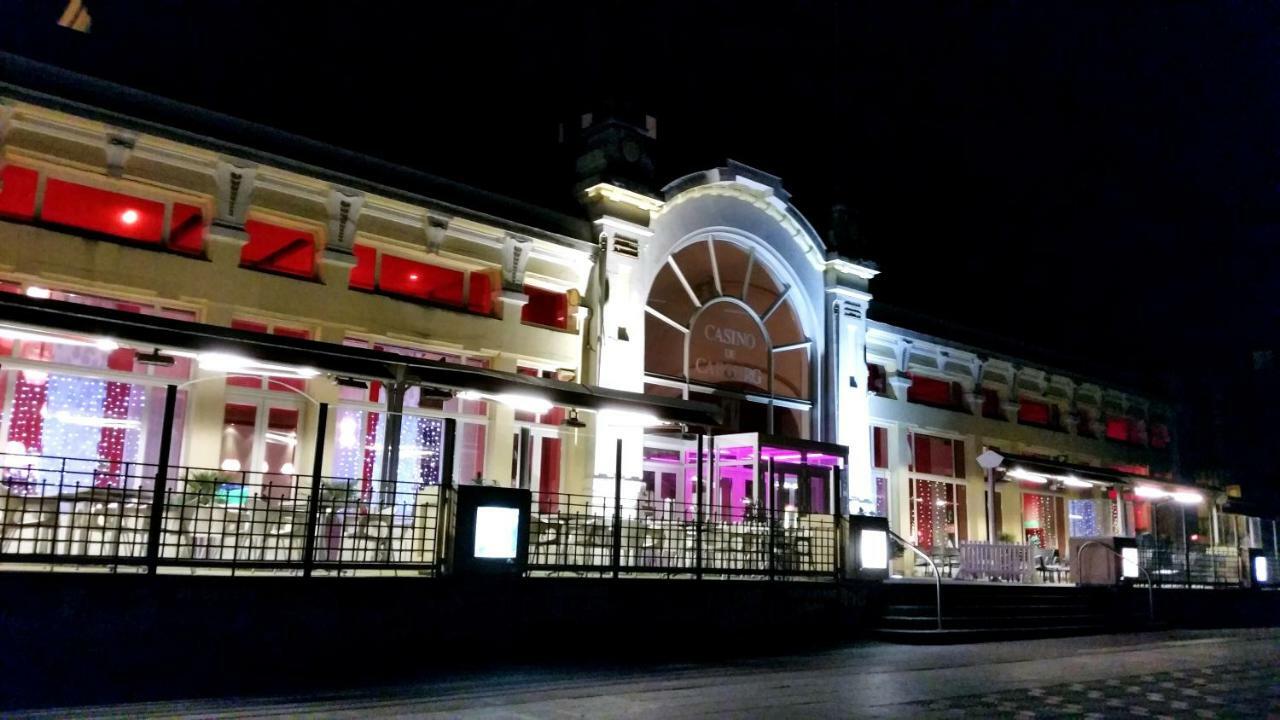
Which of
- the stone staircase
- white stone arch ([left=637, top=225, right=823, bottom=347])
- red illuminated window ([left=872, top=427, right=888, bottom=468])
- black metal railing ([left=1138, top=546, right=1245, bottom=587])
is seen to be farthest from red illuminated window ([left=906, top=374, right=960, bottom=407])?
the stone staircase

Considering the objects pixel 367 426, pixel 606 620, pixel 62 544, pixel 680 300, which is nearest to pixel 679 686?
pixel 606 620

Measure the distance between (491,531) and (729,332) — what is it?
35.2 ft

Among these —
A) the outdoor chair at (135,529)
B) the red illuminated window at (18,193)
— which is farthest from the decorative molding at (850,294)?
the red illuminated window at (18,193)

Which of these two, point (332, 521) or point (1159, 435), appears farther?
point (1159, 435)

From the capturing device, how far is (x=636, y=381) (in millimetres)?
19078

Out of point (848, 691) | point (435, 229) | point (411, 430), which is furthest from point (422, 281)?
point (848, 691)

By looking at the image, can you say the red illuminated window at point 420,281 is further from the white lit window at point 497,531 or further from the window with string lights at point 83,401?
the white lit window at point 497,531

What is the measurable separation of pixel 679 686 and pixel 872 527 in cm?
739

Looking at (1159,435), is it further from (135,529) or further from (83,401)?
(135,529)

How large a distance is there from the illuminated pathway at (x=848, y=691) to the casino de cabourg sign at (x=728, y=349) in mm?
8283

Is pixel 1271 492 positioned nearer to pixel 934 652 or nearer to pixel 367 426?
pixel 934 652

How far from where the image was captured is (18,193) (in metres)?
13.4

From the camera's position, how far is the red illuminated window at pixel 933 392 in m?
25.9

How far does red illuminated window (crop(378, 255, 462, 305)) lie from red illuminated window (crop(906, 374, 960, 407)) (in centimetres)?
1316
